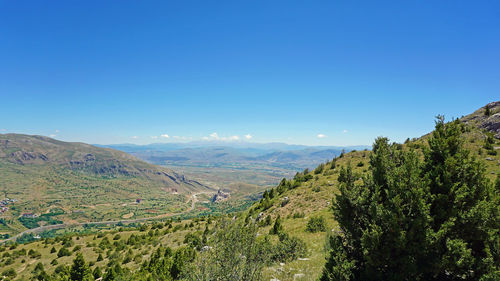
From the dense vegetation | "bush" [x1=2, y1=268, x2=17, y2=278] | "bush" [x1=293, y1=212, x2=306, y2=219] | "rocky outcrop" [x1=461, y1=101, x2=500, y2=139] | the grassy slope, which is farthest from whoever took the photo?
"rocky outcrop" [x1=461, y1=101, x2=500, y2=139]

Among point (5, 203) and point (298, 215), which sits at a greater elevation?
point (298, 215)

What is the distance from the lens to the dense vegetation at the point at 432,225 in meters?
6.53

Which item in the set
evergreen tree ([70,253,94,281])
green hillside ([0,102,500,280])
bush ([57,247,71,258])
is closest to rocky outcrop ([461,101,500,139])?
green hillside ([0,102,500,280])

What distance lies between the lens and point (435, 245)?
6621mm

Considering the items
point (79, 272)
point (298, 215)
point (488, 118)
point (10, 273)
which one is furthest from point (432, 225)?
point (10, 273)

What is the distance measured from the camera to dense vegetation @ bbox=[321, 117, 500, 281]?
21.4 feet

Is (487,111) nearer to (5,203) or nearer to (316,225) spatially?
(316,225)

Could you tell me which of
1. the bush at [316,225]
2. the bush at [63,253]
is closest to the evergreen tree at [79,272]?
the bush at [63,253]

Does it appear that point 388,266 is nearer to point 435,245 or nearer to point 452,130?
point 435,245

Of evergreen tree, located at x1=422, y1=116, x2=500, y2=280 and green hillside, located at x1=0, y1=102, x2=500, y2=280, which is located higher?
evergreen tree, located at x1=422, y1=116, x2=500, y2=280

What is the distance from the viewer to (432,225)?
22.7 ft

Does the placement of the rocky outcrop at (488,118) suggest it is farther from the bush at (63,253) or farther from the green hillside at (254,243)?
the bush at (63,253)

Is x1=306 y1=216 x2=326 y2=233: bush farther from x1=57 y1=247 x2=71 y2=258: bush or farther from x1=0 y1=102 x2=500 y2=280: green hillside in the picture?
x1=57 y1=247 x2=71 y2=258: bush

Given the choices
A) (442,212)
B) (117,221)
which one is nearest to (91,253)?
(442,212)
